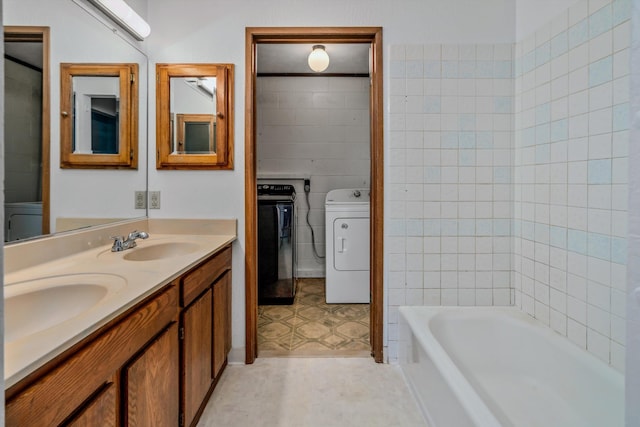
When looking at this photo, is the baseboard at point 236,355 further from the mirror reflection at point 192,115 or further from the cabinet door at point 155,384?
the mirror reflection at point 192,115

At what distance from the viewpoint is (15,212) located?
122 cm

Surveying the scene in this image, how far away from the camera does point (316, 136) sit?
3.78 metres

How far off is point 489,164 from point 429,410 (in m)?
1.42

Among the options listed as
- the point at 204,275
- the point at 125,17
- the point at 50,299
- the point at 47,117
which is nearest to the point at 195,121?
the point at 125,17

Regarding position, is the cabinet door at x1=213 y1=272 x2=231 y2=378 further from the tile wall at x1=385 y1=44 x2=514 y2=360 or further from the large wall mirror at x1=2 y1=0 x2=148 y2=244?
the tile wall at x1=385 y1=44 x2=514 y2=360

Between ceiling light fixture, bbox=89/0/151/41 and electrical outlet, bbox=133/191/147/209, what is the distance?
916 mm

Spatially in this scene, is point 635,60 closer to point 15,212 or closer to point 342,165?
point 15,212

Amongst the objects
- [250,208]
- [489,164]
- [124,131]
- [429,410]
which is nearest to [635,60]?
[429,410]

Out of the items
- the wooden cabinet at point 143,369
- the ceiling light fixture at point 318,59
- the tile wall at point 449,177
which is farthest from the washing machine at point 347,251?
the wooden cabinet at point 143,369

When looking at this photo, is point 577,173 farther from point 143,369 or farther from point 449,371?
point 143,369

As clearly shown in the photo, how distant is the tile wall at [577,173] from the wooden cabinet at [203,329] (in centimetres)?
173

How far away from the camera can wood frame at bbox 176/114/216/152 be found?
205cm

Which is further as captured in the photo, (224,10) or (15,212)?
(224,10)

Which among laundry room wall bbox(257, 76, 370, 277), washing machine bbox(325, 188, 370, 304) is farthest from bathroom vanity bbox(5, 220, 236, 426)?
laundry room wall bbox(257, 76, 370, 277)
